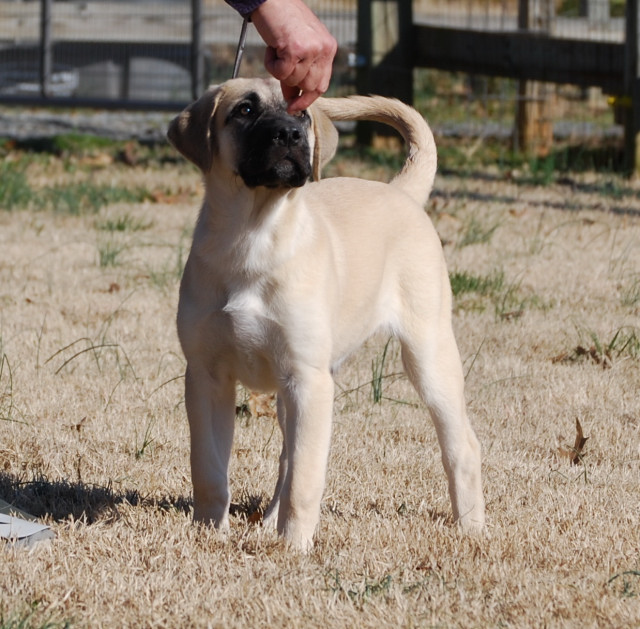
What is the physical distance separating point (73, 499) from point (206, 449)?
45 centimetres

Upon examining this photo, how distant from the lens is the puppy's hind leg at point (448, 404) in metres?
3.20

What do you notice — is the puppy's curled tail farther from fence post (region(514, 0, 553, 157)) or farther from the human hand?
fence post (region(514, 0, 553, 157))

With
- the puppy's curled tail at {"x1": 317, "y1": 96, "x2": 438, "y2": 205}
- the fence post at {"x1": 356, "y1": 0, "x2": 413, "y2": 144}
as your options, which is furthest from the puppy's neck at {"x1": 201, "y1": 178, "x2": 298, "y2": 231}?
the fence post at {"x1": 356, "y1": 0, "x2": 413, "y2": 144}

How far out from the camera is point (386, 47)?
10039 mm

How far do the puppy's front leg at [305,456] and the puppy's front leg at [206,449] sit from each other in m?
0.21

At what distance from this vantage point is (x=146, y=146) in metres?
10.2

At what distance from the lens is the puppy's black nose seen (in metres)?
2.94

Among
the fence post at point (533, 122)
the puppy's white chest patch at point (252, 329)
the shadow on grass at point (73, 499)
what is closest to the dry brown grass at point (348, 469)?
the shadow on grass at point (73, 499)

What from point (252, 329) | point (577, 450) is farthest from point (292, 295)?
point (577, 450)

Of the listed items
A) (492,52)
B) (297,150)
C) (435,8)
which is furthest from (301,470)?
(435,8)

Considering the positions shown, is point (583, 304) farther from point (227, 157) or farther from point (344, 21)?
point (344, 21)

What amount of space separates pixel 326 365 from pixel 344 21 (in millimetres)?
8908

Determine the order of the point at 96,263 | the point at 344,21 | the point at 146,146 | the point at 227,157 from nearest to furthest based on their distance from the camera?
the point at 227,157
the point at 96,263
the point at 146,146
the point at 344,21

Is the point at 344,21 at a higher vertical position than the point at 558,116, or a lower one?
higher
